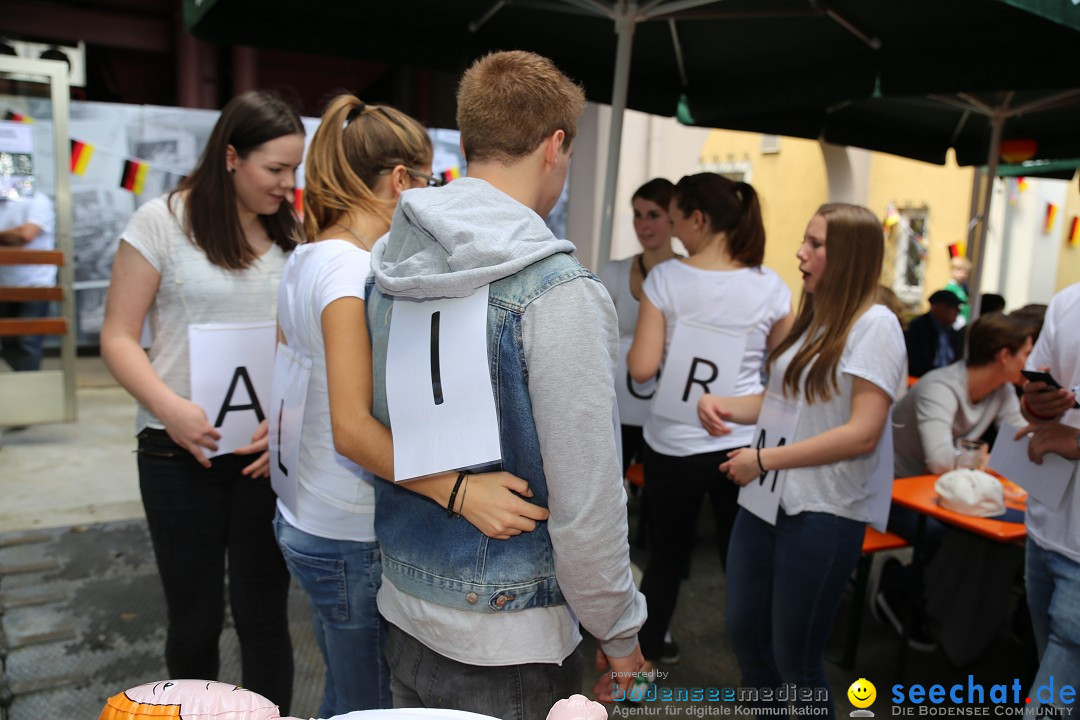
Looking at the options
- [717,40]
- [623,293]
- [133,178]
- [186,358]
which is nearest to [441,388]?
[186,358]

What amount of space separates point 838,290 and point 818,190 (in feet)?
41.9

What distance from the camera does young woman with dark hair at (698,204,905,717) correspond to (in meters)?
2.09

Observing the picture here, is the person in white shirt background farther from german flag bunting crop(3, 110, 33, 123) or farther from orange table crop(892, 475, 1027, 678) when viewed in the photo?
orange table crop(892, 475, 1027, 678)

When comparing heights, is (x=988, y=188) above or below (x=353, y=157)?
above

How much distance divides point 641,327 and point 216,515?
160 centimetres

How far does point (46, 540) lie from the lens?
4.02m

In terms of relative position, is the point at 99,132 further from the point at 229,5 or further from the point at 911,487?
the point at 911,487

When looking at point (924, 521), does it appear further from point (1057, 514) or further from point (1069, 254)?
point (1069, 254)

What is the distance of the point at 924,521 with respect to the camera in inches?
121

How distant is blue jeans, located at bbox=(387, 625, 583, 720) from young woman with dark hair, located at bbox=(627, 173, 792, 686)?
1.63 metres

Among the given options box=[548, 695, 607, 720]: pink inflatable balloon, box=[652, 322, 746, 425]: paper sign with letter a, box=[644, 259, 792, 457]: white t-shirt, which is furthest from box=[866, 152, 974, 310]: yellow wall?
box=[548, 695, 607, 720]: pink inflatable balloon

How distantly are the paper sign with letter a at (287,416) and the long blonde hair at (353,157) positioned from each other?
0.32 metres

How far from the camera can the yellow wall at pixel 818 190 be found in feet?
43.1

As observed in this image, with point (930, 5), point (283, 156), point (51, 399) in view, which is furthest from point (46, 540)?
point (930, 5)
